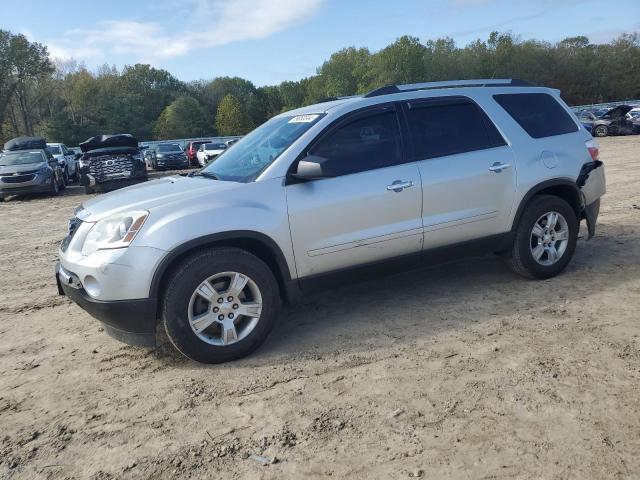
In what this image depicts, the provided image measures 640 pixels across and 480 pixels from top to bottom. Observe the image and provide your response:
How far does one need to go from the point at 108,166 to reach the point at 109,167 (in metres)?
0.04

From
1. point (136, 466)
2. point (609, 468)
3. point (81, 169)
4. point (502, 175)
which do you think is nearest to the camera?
point (609, 468)

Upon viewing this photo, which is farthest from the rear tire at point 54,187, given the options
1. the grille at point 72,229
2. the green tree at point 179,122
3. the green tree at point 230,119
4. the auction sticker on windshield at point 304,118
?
the green tree at point 230,119

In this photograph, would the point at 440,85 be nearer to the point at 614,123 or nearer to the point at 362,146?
the point at 362,146

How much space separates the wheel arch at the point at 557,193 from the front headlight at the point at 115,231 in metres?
3.32

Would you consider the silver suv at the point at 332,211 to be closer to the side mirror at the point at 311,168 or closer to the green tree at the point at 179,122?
the side mirror at the point at 311,168

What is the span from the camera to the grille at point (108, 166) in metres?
15.7

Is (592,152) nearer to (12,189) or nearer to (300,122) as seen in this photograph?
(300,122)

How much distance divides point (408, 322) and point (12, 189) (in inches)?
623

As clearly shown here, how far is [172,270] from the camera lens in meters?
3.82

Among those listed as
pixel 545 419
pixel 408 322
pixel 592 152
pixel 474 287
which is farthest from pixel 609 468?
pixel 592 152

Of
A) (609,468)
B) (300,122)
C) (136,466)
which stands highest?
(300,122)

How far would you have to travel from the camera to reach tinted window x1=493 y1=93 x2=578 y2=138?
→ 17.1 ft

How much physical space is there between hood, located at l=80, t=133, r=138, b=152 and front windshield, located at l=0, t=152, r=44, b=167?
2.46 m

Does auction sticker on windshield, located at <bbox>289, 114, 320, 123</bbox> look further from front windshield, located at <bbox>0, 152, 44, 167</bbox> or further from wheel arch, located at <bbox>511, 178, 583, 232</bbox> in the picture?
front windshield, located at <bbox>0, 152, 44, 167</bbox>
